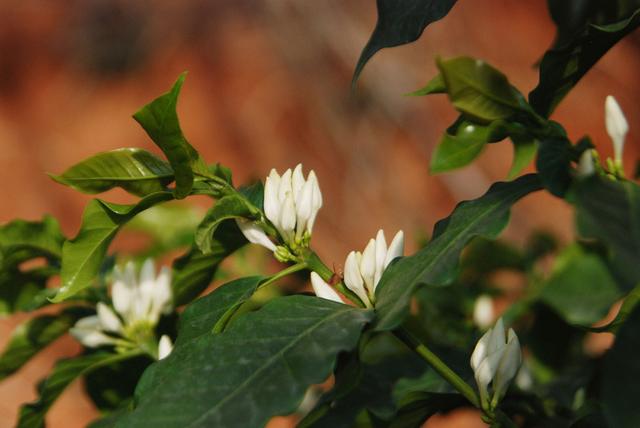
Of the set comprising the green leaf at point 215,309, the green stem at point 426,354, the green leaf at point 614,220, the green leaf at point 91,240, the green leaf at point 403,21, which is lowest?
the green stem at point 426,354

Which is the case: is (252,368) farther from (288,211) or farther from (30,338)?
(30,338)

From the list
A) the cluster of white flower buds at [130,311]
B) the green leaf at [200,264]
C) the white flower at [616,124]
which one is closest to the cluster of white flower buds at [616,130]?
the white flower at [616,124]

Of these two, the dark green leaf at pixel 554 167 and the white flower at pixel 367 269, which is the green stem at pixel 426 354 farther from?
the dark green leaf at pixel 554 167

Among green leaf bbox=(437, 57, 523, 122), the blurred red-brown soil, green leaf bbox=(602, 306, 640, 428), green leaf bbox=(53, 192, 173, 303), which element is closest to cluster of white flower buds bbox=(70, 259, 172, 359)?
green leaf bbox=(53, 192, 173, 303)

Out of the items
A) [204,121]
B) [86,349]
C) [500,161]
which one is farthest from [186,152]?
[204,121]

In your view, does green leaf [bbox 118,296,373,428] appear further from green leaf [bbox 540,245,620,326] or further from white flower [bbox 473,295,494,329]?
white flower [bbox 473,295,494,329]

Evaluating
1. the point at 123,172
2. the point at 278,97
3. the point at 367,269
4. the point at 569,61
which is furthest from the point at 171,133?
the point at 278,97
